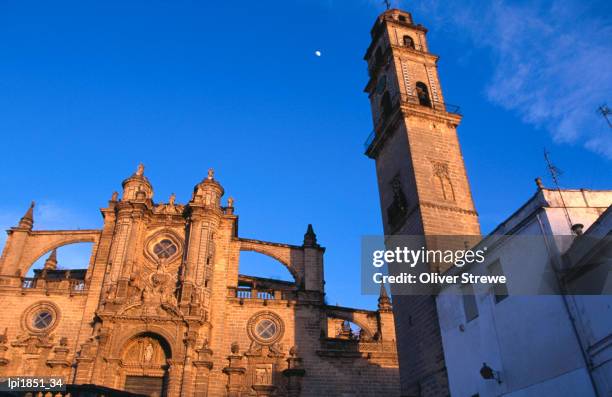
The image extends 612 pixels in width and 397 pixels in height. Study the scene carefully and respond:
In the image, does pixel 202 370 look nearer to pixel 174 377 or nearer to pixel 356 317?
pixel 174 377

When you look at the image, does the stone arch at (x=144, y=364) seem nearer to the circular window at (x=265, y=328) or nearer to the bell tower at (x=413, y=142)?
the circular window at (x=265, y=328)

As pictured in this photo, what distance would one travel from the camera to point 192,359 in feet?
86.0

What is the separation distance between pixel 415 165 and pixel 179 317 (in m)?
14.8

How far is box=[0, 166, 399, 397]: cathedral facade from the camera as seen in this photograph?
26.4m

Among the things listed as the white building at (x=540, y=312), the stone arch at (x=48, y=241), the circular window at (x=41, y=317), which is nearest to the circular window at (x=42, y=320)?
the circular window at (x=41, y=317)

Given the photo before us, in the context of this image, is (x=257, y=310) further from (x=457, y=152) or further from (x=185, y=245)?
(x=457, y=152)

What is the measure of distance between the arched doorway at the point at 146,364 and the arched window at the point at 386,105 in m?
17.7

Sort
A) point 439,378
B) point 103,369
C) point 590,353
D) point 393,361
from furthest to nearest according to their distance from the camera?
point 393,361 → point 103,369 → point 439,378 → point 590,353

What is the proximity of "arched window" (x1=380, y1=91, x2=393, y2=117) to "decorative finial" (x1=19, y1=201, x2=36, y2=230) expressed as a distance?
23.2 metres

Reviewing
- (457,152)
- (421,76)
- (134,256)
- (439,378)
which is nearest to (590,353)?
(439,378)

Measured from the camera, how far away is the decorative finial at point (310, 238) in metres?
32.8

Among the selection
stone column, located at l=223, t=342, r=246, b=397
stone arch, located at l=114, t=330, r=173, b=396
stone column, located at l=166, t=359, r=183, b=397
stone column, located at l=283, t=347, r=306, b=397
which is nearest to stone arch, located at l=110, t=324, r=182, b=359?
stone arch, located at l=114, t=330, r=173, b=396

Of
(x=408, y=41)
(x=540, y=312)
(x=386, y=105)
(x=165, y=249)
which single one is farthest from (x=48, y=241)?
(x=540, y=312)

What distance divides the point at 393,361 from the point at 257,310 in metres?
8.35
